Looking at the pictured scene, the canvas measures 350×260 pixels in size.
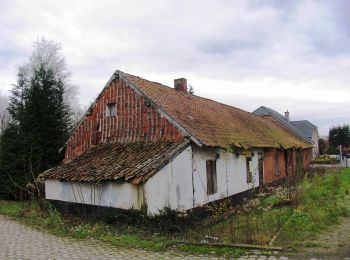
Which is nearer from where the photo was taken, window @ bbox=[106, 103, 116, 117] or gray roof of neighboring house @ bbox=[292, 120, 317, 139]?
window @ bbox=[106, 103, 116, 117]

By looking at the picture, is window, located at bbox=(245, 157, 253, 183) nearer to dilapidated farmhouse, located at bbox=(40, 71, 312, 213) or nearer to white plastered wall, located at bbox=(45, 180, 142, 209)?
dilapidated farmhouse, located at bbox=(40, 71, 312, 213)

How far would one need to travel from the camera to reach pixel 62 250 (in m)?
9.73

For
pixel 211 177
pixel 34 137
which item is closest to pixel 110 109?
pixel 211 177

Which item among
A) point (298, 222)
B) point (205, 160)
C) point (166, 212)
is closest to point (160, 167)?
point (166, 212)

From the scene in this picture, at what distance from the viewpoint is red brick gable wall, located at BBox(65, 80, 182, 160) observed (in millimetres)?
15320

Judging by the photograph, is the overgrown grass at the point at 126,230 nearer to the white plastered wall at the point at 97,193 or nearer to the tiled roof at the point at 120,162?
the white plastered wall at the point at 97,193

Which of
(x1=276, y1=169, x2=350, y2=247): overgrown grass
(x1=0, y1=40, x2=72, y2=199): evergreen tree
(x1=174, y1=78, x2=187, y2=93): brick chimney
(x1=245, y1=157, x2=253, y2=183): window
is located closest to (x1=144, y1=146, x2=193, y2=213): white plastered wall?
(x1=276, y1=169, x2=350, y2=247): overgrown grass

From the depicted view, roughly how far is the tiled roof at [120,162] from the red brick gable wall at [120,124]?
0.41 metres

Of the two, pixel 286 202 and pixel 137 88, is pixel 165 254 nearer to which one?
pixel 286 202

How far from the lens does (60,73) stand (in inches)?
1260

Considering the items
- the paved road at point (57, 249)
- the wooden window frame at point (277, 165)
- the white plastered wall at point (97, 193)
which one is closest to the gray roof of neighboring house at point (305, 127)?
the wooden window frame at point (277, 165)

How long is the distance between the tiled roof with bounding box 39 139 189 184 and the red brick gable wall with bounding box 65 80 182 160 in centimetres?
41

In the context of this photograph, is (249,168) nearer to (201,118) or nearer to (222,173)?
(222,173)

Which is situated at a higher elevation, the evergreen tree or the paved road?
the evergreen tree
